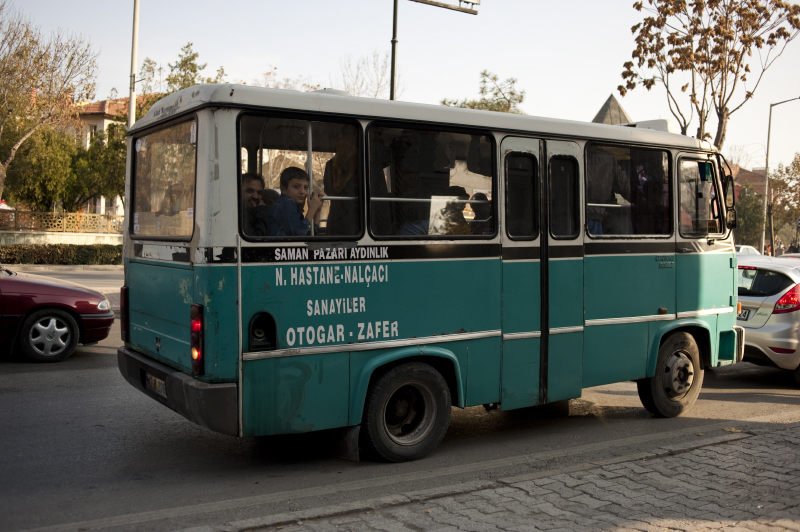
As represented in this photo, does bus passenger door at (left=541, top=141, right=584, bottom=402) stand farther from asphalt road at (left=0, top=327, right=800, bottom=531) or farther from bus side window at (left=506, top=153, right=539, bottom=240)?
asphalt road at (left=0, top=327, right=800, bottom=531)

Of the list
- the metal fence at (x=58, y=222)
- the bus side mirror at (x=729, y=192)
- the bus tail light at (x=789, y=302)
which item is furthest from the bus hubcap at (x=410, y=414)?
the metal fence at (x=58, y=222)

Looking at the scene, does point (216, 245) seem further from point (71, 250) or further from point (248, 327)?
point (71, 250)

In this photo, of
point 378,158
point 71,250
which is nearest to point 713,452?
point 378,158

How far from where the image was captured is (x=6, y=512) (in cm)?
446

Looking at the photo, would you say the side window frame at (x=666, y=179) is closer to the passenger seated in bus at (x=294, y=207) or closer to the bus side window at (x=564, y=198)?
the bus side window at (x=564, y=198)

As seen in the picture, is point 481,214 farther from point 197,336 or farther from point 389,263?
point 197,336

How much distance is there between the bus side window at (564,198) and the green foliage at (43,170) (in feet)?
116

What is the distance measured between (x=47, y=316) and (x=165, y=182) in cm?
466

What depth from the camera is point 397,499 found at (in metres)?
4.72

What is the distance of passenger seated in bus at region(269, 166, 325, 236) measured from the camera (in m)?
5.04

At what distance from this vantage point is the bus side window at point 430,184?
546 centimetres

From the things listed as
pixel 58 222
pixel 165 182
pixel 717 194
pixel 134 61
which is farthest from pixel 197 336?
pixel 58 222

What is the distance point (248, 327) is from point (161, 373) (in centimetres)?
95

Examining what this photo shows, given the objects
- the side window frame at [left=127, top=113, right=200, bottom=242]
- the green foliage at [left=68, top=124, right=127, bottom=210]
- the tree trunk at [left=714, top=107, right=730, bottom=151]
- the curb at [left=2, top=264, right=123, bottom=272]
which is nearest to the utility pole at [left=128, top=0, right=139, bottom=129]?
the curb at [left=2, top=264, right=123, bottom=272]
